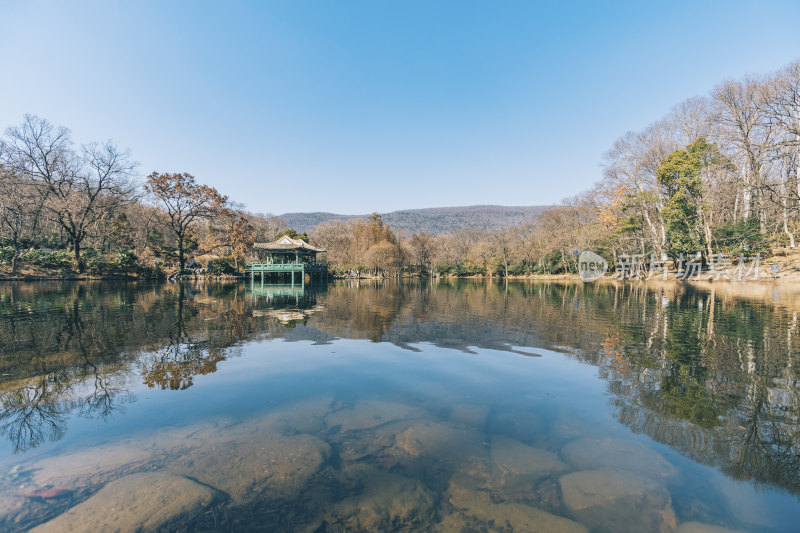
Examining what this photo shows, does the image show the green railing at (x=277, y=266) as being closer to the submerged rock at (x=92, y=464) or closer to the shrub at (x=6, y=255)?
the shrub at (x=6, y=255)

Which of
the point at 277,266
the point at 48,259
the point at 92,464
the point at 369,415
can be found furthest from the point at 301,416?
the point at 48,259

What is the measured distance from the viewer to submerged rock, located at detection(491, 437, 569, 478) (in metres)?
3.83

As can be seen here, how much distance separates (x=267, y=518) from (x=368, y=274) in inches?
2397

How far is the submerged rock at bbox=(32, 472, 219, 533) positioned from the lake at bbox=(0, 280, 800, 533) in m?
0.02

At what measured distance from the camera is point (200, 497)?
131 inches

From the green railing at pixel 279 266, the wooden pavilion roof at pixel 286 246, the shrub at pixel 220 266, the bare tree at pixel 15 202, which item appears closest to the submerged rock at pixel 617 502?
the green railing at pixel 279 266

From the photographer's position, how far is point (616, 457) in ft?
13.5

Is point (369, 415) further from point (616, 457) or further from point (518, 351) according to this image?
point (518, 351)

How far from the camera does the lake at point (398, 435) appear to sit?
10.4 feet

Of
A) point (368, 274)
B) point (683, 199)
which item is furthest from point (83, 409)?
point (368, 274)

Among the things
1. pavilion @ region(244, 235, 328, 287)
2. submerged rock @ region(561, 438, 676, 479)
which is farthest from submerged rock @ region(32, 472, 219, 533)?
pavilion @ region(244, 235, 328, 287)

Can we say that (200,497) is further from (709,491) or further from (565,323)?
(565,323)

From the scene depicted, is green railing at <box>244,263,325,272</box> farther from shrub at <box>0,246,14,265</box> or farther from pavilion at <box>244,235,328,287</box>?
shrub at <box>0,246,14,265</box>

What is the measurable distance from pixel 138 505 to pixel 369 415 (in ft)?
9.34
